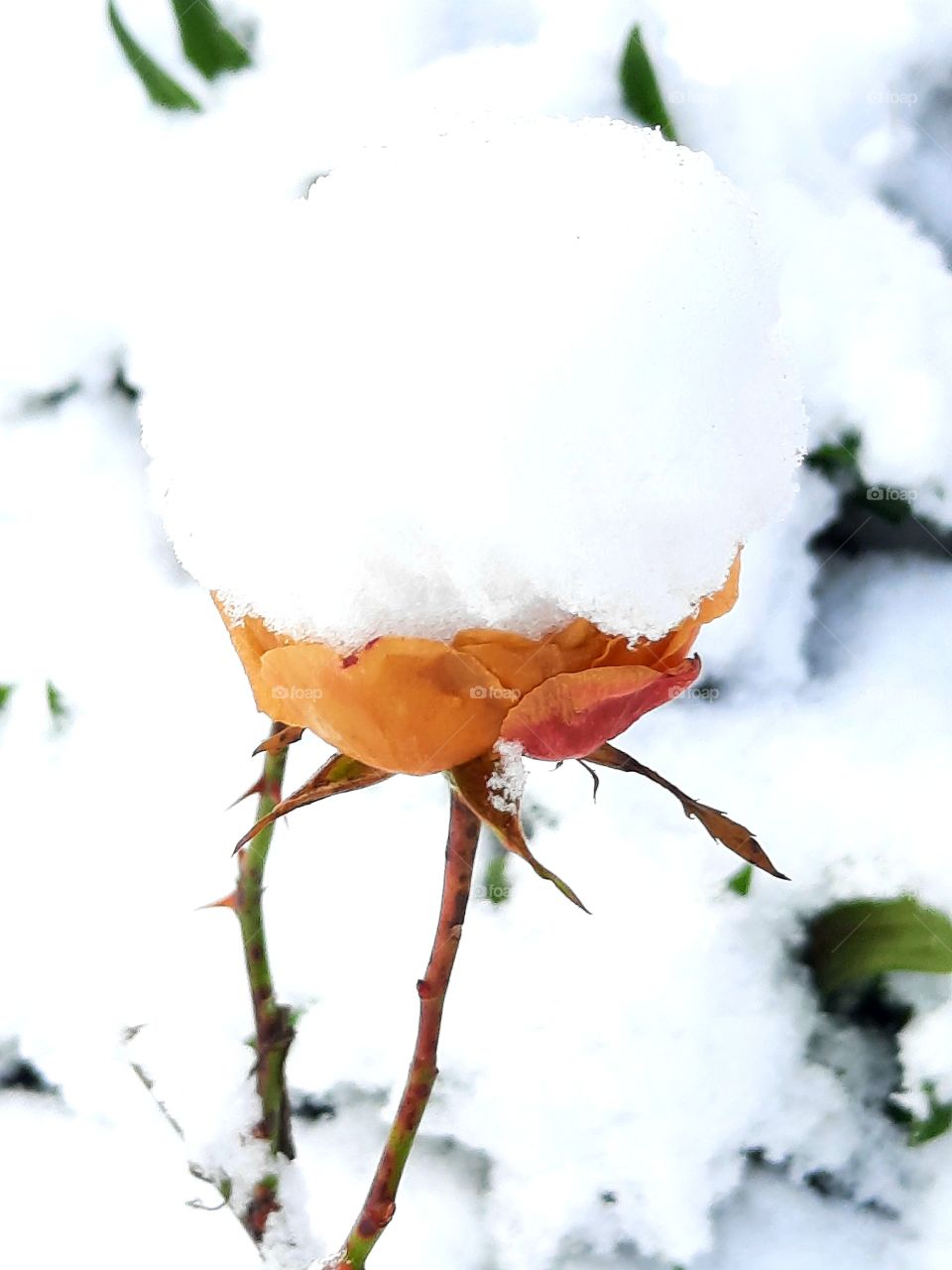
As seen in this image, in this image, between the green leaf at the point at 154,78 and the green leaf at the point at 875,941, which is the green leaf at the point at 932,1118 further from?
the green leaf at the point at 154,78

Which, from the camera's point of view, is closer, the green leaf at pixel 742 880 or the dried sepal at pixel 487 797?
the dried sepal at pixel 487 797

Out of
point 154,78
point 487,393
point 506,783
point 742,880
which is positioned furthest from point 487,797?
point 154,78

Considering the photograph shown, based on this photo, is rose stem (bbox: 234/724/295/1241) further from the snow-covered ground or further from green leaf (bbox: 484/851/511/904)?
green leaf (bbox: 484/851/511/904)

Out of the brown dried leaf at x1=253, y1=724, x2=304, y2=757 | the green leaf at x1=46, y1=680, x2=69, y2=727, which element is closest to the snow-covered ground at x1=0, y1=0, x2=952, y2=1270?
the green leaf at x1=46, y1=680, x2=69, y2=727

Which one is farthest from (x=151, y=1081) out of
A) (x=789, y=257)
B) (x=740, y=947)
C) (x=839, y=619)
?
(x=789, y=257)

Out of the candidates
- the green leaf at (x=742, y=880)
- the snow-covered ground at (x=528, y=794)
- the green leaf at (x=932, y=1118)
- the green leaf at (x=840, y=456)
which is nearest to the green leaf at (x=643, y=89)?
the snow-covered ground at (x=528, y=794)

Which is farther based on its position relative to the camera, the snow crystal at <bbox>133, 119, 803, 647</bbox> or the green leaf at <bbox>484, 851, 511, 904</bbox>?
the green leaf at <bbox>484, 851, 511, 904</bbox>
